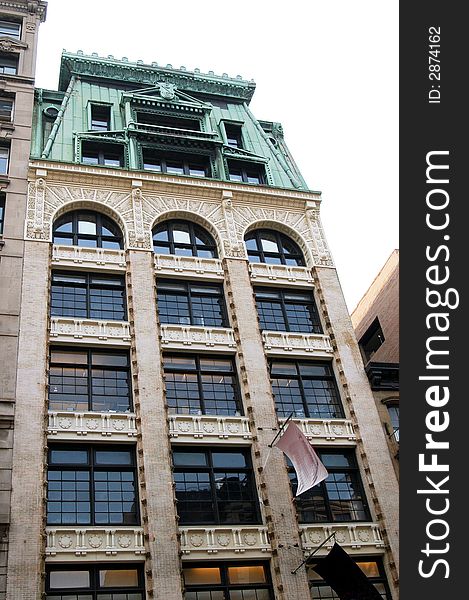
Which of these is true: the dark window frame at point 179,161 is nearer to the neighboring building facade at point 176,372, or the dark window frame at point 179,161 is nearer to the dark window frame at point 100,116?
the neighboring building facade at point 176,372

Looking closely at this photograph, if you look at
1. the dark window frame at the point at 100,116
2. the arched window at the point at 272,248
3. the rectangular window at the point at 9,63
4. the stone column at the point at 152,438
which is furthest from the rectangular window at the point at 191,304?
the rectangular window at the point at 9,63

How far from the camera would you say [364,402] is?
2930cm

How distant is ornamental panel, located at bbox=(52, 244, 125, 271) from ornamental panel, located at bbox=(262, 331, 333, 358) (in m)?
7.55

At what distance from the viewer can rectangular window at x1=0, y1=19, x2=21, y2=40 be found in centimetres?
3969

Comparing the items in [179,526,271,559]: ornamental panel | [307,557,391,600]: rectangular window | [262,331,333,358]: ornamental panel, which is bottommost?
[307,557,391,600]: rectangular window

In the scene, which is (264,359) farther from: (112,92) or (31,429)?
(112,92)

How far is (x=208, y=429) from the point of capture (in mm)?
26781

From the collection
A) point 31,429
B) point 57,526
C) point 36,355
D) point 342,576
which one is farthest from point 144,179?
point 342,576

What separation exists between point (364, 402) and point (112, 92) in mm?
23825

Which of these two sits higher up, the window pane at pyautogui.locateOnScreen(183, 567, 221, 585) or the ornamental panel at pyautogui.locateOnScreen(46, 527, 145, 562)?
the ornamental panel at pyautogui.locateOnScreen(46, 527, 145, 562)

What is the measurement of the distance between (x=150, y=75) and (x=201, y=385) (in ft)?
73.3

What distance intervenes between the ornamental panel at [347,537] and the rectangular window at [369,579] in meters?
0.40

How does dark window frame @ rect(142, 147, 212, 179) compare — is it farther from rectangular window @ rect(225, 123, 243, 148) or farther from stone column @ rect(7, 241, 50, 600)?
stone column @ rect(7, 241, 50, 600)

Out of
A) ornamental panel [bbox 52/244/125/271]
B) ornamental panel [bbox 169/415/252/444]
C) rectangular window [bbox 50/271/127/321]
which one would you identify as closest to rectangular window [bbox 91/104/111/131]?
ornamental panel [bbox 52/244/125/271]
